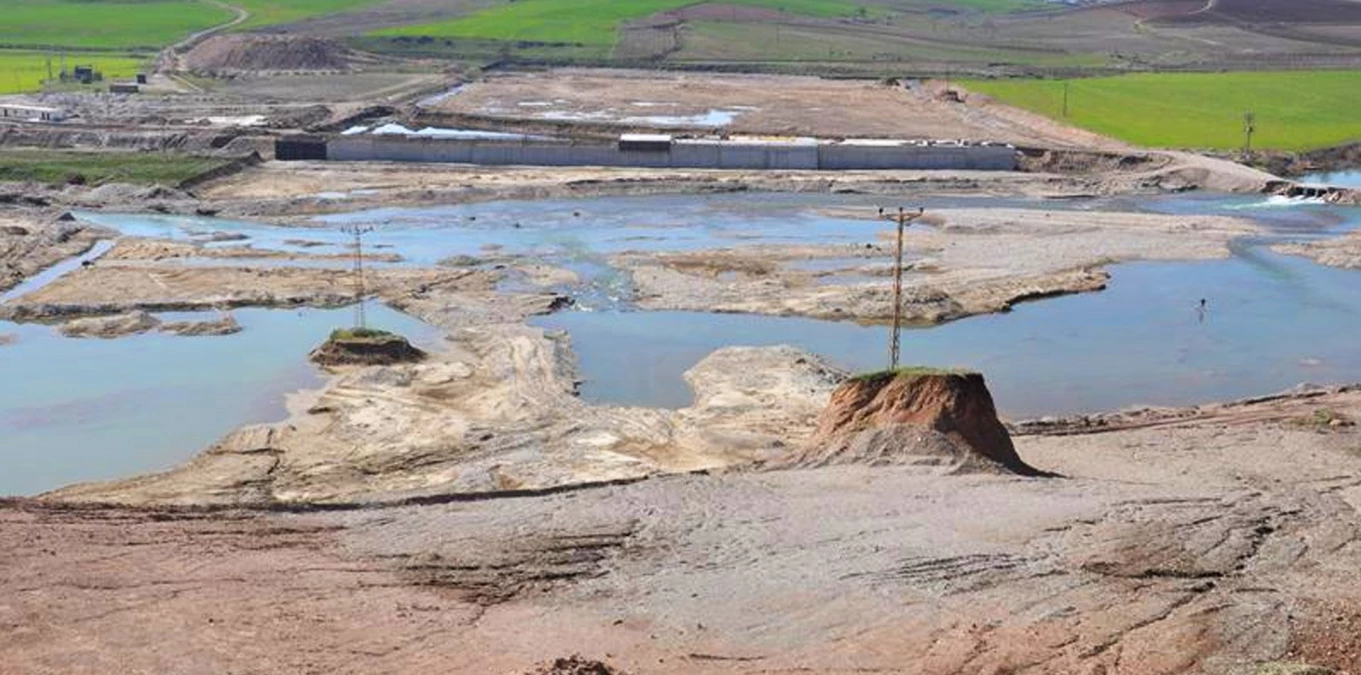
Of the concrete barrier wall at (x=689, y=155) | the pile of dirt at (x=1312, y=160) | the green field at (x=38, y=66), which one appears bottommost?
the pile of dirt at (x=1312, y=160)

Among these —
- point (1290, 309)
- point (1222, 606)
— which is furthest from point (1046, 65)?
point (1222, 606)

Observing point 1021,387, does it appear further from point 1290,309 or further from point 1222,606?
point 1222,606

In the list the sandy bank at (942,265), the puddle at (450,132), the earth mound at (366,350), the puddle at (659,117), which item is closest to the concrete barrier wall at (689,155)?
the puddle at (450,132)

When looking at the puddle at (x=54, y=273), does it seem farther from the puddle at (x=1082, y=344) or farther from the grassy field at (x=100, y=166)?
the puddle at (x=1082, y=344)

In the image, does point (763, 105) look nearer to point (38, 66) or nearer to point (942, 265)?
point (942, 265)

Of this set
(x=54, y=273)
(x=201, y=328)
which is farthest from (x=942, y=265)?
(x=54, y=273)
